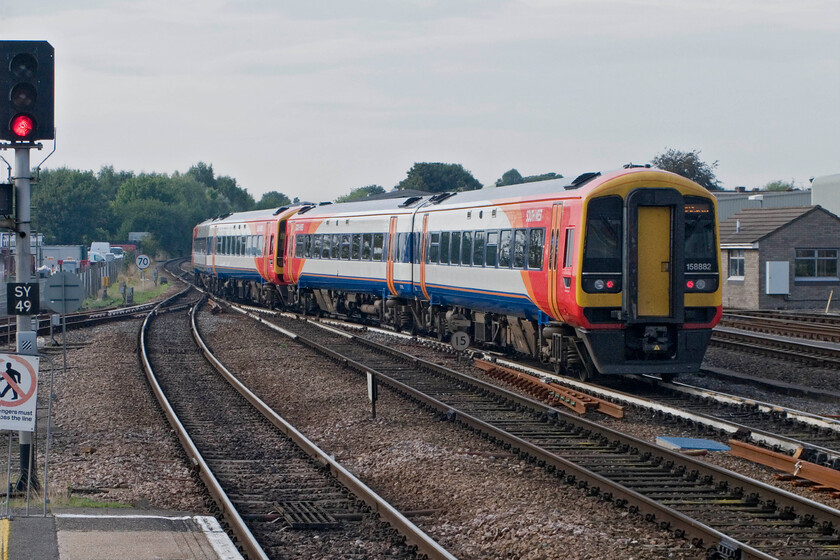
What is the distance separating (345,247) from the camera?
96.6 feet

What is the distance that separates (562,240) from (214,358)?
8.82 metres

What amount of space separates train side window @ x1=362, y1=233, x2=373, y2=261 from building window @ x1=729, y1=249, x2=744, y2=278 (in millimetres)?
17392

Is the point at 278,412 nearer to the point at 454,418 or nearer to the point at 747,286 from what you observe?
the point at 454,418

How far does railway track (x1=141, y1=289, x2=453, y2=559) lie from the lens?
8.35 m

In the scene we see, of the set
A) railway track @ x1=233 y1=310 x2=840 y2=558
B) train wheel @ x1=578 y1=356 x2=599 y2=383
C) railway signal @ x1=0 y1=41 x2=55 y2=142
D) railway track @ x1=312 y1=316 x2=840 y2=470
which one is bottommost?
railway track @ x1=233 y1=310 x2=840 y2=558

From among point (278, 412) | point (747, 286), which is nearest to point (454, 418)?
point (278, 412)

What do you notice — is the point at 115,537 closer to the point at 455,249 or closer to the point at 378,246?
the point at 455,249

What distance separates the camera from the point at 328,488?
1039 centimetres

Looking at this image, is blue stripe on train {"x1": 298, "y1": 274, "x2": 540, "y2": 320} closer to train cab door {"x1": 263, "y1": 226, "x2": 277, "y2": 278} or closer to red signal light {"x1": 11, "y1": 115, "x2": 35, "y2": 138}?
train cab door {"x1": 263, "y1": 226, "x2": 277, "y2": 278}

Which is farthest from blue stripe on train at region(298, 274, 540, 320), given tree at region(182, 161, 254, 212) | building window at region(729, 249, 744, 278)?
tree at region(182, 161, 254, 212)

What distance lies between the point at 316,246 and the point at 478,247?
507 inches

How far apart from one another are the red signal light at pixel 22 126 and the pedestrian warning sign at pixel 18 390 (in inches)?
83.6

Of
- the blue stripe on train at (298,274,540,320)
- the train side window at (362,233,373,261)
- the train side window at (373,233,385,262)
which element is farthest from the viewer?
the train side window at (362,233,373,261)

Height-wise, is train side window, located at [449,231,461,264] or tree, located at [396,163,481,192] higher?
tree, located at [396,163,481,192]
